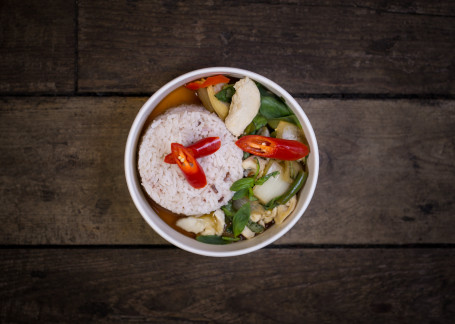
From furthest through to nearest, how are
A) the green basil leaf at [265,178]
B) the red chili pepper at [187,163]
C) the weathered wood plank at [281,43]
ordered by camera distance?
the weathered wood plank at [281,43]
the green basil leaf at [265,178]
the red chili pepper at [187,163]

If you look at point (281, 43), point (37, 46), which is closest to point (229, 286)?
point (281, 43)

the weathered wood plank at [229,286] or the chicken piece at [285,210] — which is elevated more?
the chicken piece at [285,210]

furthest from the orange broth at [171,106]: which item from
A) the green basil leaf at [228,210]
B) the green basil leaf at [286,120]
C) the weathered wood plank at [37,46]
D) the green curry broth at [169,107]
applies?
the weathered wood plank at [37,46]

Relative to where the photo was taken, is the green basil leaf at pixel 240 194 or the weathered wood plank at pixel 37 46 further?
the weathered wood plank at pixel 37 46

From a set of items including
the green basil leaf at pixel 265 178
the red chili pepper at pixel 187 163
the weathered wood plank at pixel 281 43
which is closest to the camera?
the red chili pepper at pixel 187 163

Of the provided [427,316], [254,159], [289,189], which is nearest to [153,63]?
[254,159]

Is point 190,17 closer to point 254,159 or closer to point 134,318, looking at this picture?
point 254,159

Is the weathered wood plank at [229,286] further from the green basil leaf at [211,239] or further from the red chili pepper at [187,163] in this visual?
the red chili pepper at [187,163]

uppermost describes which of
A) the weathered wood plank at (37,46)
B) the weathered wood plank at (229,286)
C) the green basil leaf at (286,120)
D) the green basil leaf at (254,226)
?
the weathered wood plank at (37,46)
